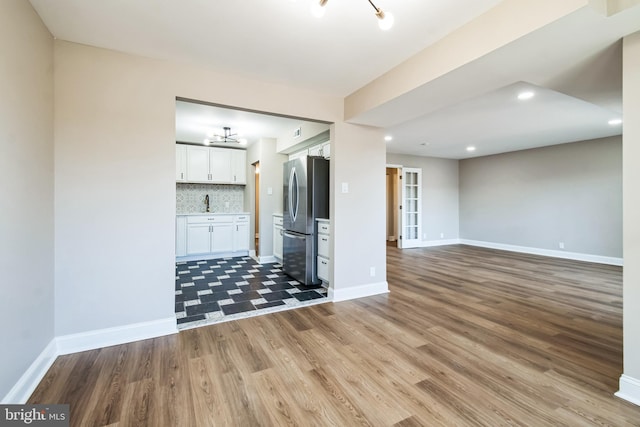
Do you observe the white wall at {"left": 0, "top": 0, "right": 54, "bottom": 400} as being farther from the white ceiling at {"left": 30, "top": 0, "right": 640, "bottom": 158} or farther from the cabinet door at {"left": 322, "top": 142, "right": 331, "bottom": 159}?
the cabinet door at {"left": 322, "top": 142, "right": 331, "bottom": 159}

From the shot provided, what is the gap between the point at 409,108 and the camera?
298cm

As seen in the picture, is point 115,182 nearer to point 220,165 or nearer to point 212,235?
point 212,235

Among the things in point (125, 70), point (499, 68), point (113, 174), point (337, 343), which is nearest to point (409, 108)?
point (499, 68)

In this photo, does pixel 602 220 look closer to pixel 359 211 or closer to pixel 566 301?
pixel 566 301

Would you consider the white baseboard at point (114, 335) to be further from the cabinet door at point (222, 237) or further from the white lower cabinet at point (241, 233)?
the white lower cabinet at point (241, 233)

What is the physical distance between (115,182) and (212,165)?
3.98 m

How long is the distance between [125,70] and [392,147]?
5643mm

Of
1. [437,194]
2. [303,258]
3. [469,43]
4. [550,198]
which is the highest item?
[469,43]

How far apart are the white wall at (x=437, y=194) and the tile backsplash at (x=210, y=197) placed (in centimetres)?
421

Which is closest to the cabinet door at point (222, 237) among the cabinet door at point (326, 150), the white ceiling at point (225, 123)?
the white ceiling at point (225, 123)

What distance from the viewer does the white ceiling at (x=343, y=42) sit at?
1824mm

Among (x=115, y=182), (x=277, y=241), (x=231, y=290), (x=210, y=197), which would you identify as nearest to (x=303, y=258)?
(x=231, y=290)

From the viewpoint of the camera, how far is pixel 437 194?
813 cm

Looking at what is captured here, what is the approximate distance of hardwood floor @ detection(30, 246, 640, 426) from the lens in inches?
62.2
